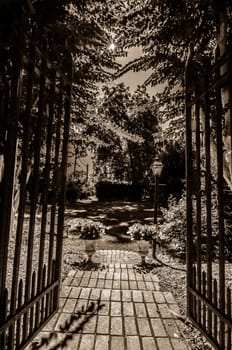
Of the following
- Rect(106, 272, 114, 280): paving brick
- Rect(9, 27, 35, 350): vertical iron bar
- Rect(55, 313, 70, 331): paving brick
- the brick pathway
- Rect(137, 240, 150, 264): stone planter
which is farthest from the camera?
Rect(137, 240, 150, 264): stone planter

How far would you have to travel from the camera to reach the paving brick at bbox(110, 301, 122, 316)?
12.5ft

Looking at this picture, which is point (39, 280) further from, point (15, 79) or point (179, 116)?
point (179, 116)

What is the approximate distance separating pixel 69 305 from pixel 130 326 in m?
1.07

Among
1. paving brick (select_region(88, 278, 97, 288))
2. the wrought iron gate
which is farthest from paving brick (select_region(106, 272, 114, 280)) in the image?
the wrought iron gate

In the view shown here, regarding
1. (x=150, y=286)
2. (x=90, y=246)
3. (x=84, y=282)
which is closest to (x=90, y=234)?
(x=90, y=246)

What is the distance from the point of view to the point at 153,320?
361cm

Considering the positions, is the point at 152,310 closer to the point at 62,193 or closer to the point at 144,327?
the point at 144,327

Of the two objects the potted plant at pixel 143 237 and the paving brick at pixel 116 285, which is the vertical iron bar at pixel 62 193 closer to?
the paving brick at pixel 116 285

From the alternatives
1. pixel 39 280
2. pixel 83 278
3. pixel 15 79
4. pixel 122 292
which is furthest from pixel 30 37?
pixel 83 278

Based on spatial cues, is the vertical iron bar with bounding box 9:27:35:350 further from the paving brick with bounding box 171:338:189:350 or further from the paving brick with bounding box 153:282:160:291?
the paving brick with bounding box 153:282:160:291

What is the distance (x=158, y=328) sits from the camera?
3.38 m

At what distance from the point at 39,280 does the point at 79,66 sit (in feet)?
13.8

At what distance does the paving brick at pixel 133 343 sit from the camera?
2941mm

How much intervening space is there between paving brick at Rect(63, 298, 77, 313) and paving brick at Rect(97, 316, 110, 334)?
478 mm
